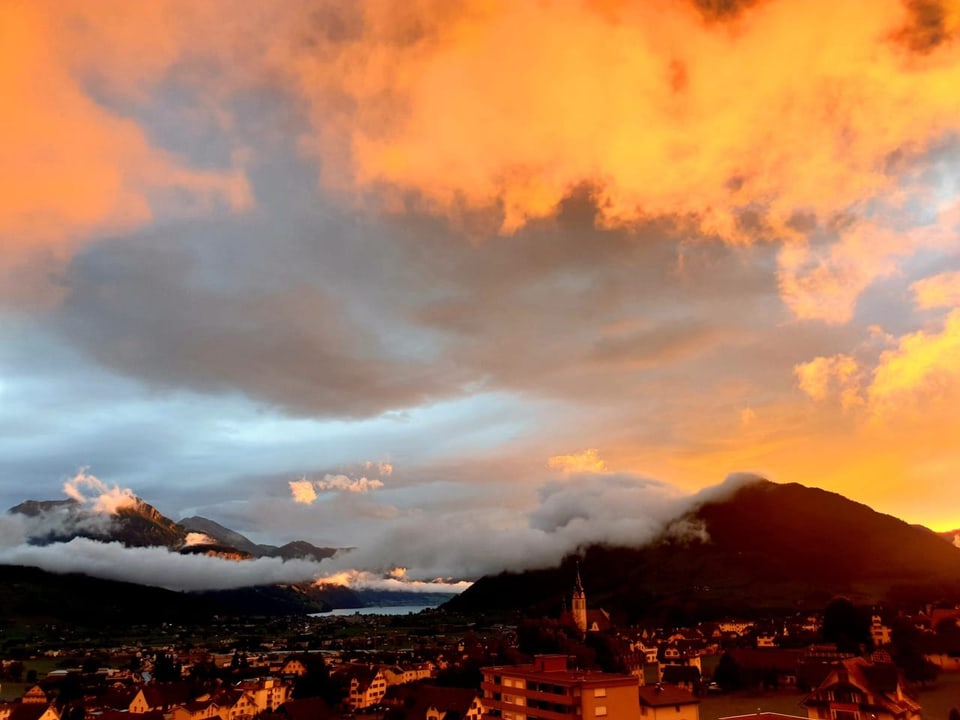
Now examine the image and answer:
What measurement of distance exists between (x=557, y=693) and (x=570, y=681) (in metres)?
2.23

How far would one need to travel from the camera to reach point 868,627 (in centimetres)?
12369

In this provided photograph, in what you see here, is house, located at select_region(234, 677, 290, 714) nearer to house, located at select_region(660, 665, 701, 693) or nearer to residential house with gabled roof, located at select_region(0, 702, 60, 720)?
residential house with gabled roof, located at select_region(0, 702, 60, 720)

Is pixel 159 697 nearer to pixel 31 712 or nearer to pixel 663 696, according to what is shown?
pixel 31 712

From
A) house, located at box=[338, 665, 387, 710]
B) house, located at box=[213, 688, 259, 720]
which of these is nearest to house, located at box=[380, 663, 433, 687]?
house, located at box=[338, 665, 387, 710]

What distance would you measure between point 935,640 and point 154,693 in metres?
109

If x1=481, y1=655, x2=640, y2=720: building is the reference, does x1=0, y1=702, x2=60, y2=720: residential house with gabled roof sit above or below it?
below

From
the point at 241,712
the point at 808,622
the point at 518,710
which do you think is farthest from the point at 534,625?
the point at 808,622

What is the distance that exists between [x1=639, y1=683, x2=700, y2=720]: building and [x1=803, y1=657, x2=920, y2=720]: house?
34.0 feet

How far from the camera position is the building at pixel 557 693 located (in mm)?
56031

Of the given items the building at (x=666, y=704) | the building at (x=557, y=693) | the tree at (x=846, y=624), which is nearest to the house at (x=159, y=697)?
the building at (x=557, y=693)

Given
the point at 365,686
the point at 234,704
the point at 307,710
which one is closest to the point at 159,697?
the point at 234,704

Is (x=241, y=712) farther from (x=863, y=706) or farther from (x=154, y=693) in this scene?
(x=863, y=706)

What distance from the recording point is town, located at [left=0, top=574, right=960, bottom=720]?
61.8m

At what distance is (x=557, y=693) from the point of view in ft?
190
